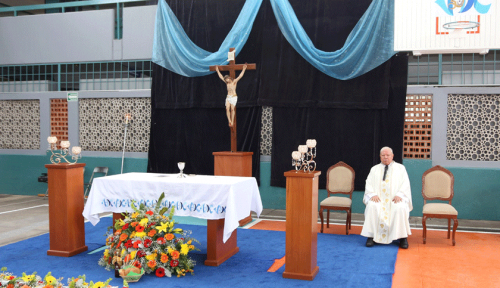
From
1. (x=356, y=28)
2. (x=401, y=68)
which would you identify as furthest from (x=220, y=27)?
(x=401, y=68)

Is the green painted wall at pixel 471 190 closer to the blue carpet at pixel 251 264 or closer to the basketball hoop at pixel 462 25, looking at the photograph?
the blue carpet at pixel 251 264

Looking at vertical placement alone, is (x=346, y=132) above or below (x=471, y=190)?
above

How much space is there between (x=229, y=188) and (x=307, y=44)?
3.43 metres

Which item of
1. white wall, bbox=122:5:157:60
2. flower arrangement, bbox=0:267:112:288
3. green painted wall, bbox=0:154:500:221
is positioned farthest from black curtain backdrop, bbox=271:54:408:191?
flower arrangement, bbox=0:267:112:288

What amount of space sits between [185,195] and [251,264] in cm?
95

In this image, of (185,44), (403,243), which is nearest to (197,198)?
(403,243)

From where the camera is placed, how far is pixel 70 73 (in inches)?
364

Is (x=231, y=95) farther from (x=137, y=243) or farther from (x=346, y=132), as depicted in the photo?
(x=137, y=243)

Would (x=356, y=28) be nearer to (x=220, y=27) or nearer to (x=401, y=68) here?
(x=401, y=68)

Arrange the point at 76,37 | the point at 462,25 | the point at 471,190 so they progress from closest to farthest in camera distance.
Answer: the point at 462,25, the point at 471,190, the point at 76,37

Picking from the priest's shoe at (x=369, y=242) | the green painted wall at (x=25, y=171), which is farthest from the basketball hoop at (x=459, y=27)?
the green painted wall at (x=25, y=171)

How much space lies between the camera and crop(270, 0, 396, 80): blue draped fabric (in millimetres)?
6680

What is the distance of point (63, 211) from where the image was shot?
4.80 metres

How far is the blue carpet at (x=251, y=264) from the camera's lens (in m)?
4.00
